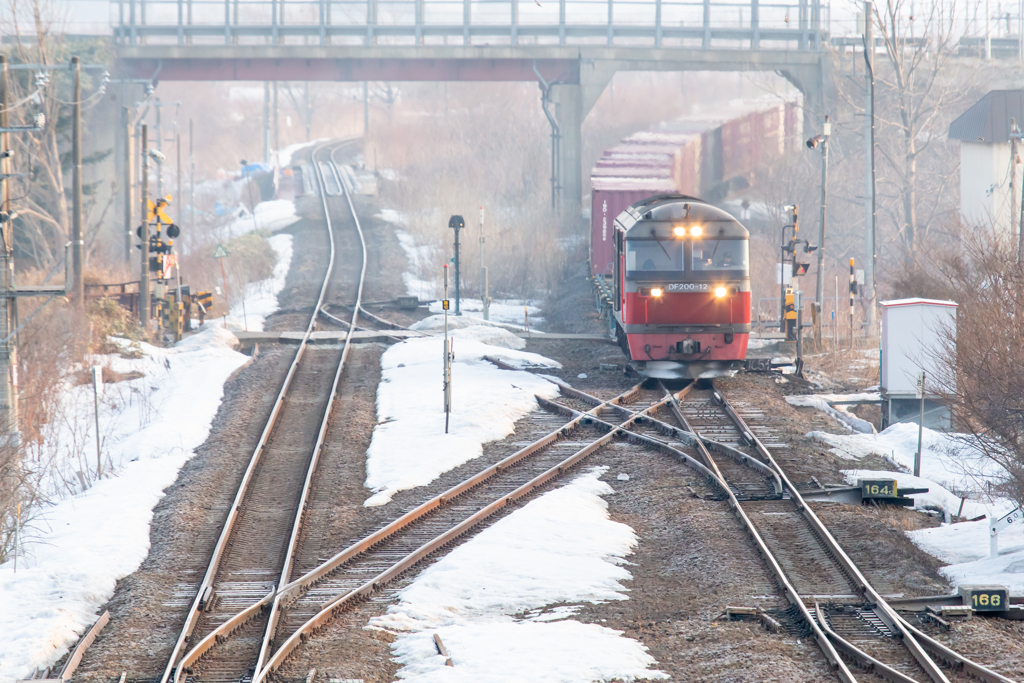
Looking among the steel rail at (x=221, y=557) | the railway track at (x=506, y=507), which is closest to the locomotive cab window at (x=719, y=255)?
the railway track at (x=506, y=507)

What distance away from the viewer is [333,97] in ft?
361

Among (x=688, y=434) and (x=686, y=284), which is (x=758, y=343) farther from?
(x=688, y=434)

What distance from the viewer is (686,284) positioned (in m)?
19.7

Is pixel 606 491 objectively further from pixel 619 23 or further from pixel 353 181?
pixel 353 181

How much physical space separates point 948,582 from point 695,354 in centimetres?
900

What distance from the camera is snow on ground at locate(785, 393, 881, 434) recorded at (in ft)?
63.0

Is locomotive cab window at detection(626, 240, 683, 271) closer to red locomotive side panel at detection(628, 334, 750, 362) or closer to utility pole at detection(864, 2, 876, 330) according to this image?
red locomotive side panel at detection(628, 334, 750, 362)

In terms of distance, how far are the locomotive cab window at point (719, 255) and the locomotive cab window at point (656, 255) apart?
0.30 m

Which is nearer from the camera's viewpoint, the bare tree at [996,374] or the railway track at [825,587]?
the railway track at [825,587]

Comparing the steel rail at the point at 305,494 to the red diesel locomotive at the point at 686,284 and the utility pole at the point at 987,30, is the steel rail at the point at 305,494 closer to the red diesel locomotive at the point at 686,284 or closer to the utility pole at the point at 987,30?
the red diesel locomotive at the point at 686,284

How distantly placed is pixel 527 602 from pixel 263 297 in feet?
83.3

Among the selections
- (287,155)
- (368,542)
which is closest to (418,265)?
(368,542)

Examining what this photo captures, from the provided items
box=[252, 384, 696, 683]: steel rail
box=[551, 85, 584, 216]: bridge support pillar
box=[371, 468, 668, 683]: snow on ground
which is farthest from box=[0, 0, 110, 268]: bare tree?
box=[371, 468, 668, 683]: snow on ground

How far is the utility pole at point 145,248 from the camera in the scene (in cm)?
2650
